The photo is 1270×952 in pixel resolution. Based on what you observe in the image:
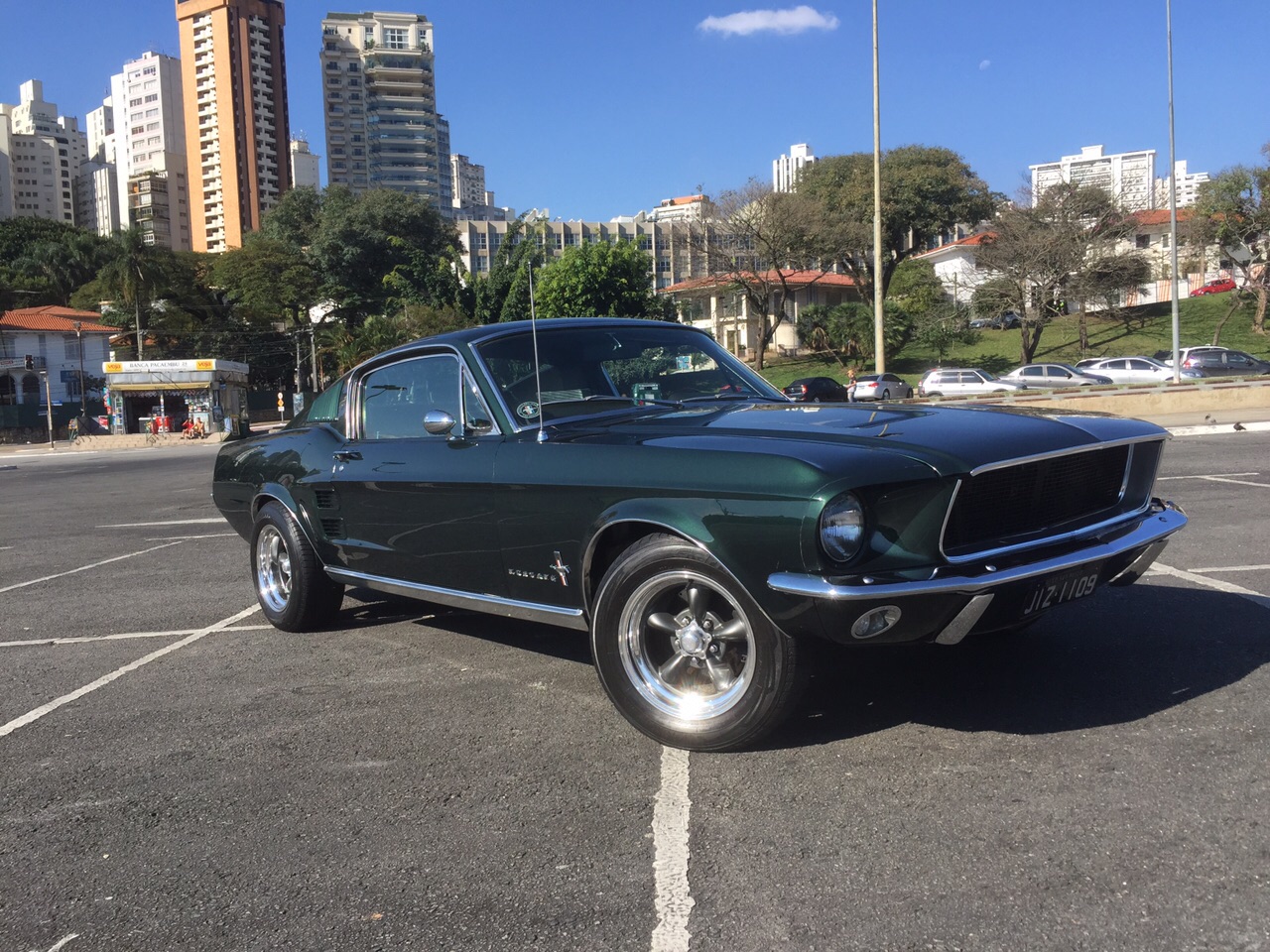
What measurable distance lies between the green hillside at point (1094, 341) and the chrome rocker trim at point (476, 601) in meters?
43.2

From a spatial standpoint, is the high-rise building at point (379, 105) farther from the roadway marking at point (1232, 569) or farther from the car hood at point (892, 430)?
the car hood at point (892, 430)

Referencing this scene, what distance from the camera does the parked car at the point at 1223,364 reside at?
34344 millimetres

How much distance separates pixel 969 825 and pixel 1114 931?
0.57 metres

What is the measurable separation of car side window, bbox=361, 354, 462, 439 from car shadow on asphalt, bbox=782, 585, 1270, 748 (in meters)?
2.01

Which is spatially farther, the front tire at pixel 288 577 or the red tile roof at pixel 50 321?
the red tile roof at pixel 50 321

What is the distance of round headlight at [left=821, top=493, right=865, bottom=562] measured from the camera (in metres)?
3.03

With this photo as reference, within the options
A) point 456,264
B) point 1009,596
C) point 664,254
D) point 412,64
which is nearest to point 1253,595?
point 1009,596

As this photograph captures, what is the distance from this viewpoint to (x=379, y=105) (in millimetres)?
150250

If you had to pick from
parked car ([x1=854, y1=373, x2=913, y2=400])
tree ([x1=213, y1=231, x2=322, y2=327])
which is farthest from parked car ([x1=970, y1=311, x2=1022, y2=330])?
tree ([x1=213, y1=231, x2=322, y2=327])

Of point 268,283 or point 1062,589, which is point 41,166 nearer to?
point 268,283

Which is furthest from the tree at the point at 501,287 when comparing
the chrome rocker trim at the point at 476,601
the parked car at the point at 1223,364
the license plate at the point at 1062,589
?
the license plate at the point at 1062,589

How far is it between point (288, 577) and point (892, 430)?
365cm

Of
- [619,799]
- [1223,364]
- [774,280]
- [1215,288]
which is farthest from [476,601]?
[1215,288]

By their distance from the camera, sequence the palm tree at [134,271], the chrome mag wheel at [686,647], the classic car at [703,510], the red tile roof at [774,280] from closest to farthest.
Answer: the classic car at [703,510] → the chrome mag wheel at [686,647] → the red tile roof at [774,280] → the palm tree at [134,271]
